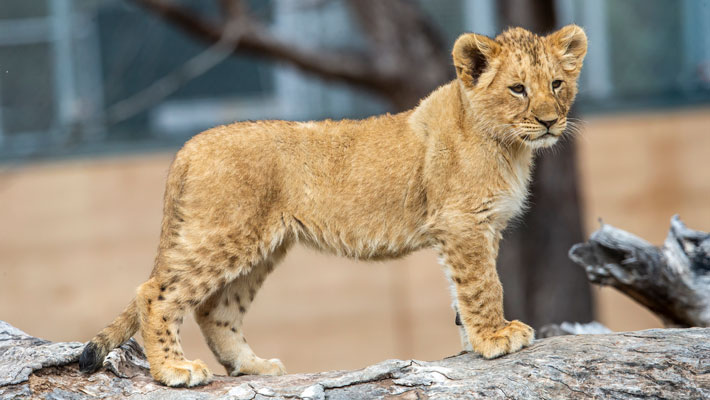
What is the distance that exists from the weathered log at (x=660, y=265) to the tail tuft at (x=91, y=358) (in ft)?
10.2

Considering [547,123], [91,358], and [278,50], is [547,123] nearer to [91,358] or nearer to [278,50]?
[91,358]

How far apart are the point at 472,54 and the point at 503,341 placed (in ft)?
5.47

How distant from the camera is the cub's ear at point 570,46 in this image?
5.42 meters

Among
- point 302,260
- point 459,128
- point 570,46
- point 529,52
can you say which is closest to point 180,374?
point 459,128

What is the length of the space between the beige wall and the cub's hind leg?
5.82m

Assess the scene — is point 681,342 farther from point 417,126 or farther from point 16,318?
point 16,318

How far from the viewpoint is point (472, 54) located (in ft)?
17.7

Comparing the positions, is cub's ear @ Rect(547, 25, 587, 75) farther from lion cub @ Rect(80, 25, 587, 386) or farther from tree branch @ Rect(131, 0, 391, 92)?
tree branch @ Rect(131, 0, 391, 92)

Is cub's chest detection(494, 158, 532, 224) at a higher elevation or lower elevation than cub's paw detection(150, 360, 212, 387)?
higher

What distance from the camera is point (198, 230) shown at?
5.31m

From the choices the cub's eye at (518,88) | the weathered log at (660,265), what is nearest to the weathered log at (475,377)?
the weathered log at (660,265)

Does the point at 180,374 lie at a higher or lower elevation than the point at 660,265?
lower

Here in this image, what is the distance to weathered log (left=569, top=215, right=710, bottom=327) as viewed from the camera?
20.2 feet

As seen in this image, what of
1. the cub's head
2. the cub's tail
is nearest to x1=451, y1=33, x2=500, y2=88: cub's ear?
the cub's head
